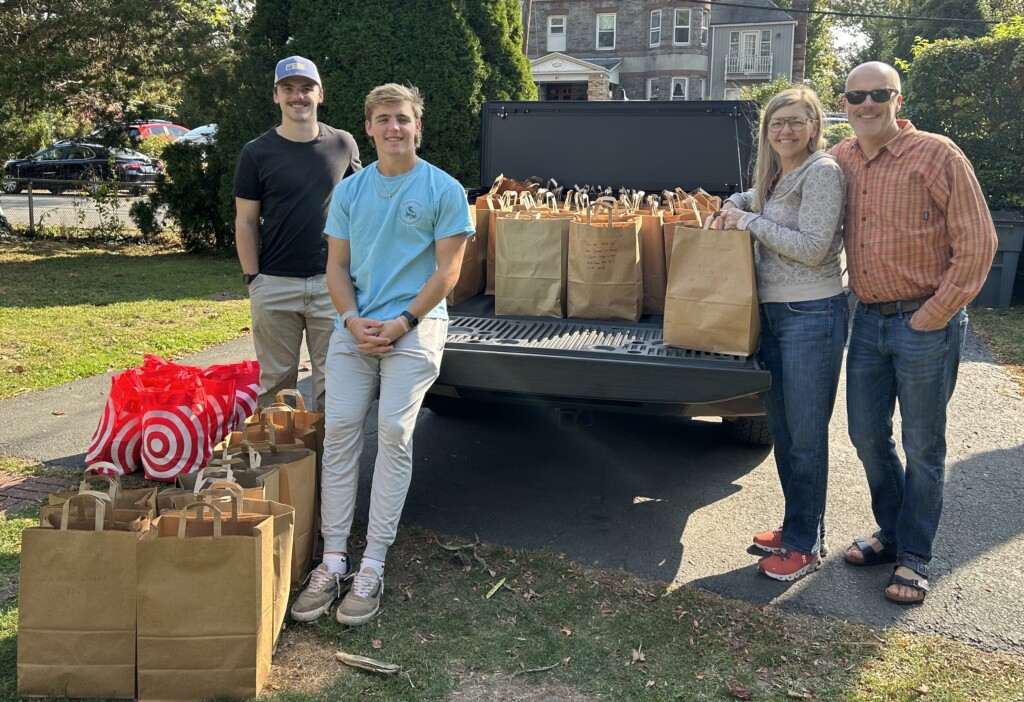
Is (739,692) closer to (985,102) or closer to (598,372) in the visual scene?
(598,372)

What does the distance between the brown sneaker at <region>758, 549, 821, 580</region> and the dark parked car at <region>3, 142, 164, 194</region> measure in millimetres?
12521

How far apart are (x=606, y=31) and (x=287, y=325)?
4176cm

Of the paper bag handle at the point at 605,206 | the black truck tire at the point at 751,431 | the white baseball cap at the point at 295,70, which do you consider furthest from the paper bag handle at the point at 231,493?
the black truck tire at the point at 751,431

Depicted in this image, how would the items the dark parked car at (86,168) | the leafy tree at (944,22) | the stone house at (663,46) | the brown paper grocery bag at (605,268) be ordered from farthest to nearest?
1. the stone house at (663,46)
2. the leafy tree at (944,22)
3. the dark parked car at (86,168)
4. the brown paper grocery bag at (605,268)

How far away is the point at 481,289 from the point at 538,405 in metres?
1.09

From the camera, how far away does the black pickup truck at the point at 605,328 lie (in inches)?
143

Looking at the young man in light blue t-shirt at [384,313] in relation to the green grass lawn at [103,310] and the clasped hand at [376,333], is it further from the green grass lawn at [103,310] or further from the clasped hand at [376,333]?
the green grass lawn at [103,310]

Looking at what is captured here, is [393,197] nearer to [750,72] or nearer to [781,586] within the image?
[781,586]

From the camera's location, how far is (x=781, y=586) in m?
3.71

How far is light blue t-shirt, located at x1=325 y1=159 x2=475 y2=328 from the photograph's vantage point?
3.61 metres

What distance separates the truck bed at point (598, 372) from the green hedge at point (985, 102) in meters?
8.57

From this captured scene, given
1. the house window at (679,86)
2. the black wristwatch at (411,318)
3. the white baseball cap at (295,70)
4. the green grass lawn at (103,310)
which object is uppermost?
the house window at (679,86)

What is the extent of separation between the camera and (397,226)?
142 inches

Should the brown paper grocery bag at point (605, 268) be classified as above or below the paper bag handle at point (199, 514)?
above
